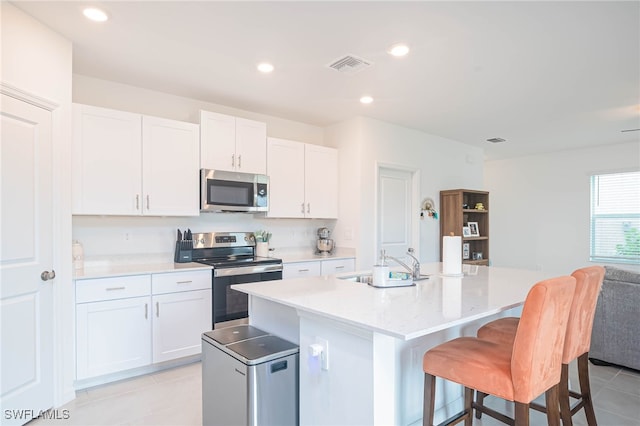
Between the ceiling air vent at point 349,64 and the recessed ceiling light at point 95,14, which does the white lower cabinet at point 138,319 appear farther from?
the ceiling air vent at point 349,64

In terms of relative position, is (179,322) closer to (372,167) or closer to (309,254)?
(309,254)

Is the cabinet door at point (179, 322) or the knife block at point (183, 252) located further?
the knife block at point (183, 252)

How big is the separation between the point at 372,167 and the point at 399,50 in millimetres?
1964

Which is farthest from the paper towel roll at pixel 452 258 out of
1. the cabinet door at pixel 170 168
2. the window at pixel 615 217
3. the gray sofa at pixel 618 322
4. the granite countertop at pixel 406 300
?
the window at pixel 615 217

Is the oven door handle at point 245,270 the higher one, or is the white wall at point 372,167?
the white wall at point 372,167

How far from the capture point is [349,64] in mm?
2949

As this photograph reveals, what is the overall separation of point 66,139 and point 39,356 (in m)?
1.48

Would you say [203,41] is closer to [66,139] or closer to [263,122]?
[66,139]

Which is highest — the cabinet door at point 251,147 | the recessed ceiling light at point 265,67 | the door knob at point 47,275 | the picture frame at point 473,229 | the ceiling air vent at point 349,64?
the recessed ceiling light at point 265,67

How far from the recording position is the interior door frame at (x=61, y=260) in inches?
99.1

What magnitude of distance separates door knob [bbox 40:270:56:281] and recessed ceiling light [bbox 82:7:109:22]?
168 centimetres

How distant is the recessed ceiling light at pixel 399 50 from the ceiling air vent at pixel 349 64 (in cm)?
23

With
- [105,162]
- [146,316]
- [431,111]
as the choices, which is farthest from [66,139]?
[431,111]

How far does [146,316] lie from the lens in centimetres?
298
